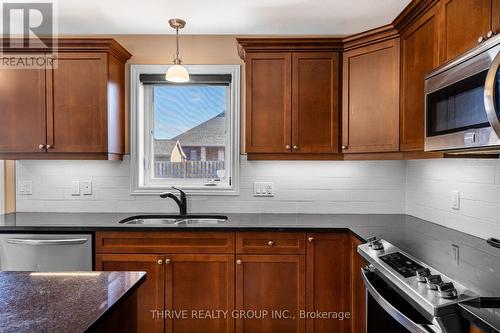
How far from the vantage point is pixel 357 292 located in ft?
7.09

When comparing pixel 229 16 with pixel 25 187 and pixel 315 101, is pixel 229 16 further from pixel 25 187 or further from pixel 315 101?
pixel 25 187

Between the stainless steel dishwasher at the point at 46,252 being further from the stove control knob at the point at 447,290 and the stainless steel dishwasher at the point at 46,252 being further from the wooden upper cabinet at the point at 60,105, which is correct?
the stove control knob at the point at 447,290

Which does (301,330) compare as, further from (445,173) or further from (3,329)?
(3,329)

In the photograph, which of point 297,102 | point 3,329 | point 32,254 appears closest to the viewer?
point 3,329

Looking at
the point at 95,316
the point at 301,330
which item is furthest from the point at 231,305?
the point at 95,316

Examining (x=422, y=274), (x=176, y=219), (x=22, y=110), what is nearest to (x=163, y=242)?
(x=176, y=219)

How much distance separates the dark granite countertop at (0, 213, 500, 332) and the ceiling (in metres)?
1.52

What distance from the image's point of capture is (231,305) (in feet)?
7.55

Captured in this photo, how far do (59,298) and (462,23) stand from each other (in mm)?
2025

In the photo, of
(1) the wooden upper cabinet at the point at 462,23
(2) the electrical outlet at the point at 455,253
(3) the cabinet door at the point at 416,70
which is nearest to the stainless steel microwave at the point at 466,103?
(1) the wooden upper cabinet at the point at 462,23

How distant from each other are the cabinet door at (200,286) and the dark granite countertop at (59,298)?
0.99 meters

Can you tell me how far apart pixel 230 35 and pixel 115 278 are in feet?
7.34

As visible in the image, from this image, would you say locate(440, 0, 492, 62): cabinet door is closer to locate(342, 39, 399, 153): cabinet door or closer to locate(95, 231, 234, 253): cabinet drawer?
locate(342, 39, 399, 153): cabinet door

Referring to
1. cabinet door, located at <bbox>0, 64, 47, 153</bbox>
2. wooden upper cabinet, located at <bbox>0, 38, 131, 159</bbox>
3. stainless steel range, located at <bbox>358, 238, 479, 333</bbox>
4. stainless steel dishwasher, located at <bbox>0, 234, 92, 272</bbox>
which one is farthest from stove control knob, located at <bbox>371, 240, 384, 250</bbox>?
cabinet door, located at <bbox>0, 64, 47, 153</bbox>
